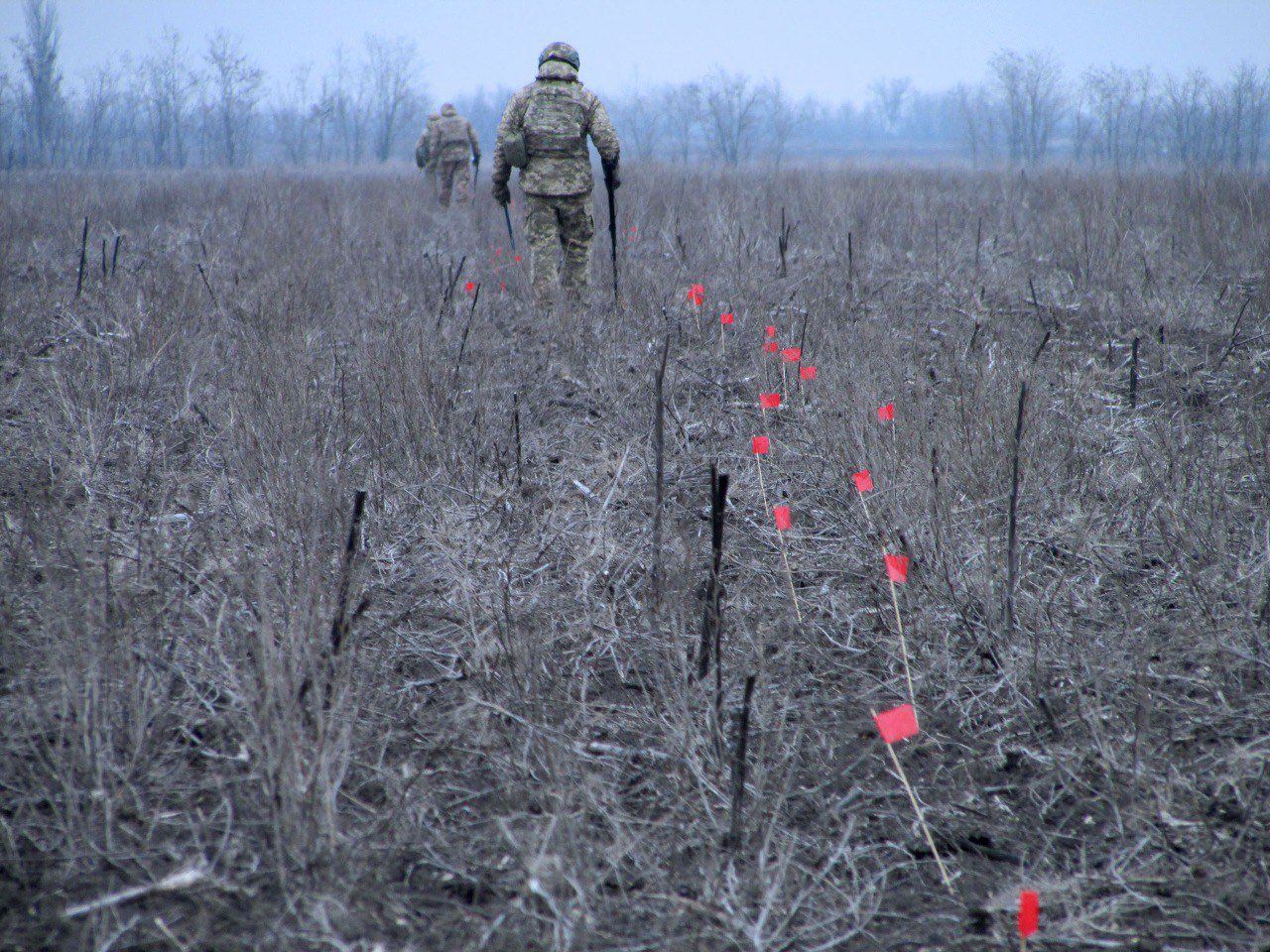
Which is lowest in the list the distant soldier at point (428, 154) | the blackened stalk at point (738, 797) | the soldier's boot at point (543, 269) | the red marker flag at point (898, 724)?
the blackened stalk at point (738, 797)

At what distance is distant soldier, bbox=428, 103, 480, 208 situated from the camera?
1289 cm

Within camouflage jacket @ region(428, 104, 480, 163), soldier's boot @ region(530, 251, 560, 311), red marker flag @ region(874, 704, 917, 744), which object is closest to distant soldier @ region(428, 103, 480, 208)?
camouflage jacket @ region(428, 104, 480, 163)

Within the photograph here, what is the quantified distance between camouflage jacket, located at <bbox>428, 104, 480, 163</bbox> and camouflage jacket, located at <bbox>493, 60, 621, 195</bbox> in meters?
6.61

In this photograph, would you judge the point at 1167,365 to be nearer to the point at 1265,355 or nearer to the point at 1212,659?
the point at 1265,355

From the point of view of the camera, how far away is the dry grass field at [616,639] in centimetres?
156

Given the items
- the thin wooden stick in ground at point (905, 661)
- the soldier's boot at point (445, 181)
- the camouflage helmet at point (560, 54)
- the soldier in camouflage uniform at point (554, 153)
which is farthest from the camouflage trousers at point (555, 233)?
the soldier's boot at point (445, 181)

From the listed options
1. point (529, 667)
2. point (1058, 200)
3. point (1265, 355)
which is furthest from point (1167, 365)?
point (1058, 200)

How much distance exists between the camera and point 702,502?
336cm

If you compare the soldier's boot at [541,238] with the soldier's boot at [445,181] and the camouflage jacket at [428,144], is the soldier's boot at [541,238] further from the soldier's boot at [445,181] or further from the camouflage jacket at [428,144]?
the camouflage jacket at [428,144]

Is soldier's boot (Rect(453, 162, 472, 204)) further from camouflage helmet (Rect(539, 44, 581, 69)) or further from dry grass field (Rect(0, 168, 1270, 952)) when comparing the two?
dry grass field (Rect(0, 168, 1270, 952))

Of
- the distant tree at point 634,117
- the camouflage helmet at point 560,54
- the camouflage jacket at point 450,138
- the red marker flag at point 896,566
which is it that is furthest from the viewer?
the distant tree at point 634,117

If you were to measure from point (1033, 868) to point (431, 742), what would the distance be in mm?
1316

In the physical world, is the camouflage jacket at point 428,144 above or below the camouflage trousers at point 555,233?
above

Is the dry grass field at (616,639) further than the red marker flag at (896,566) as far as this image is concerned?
No
